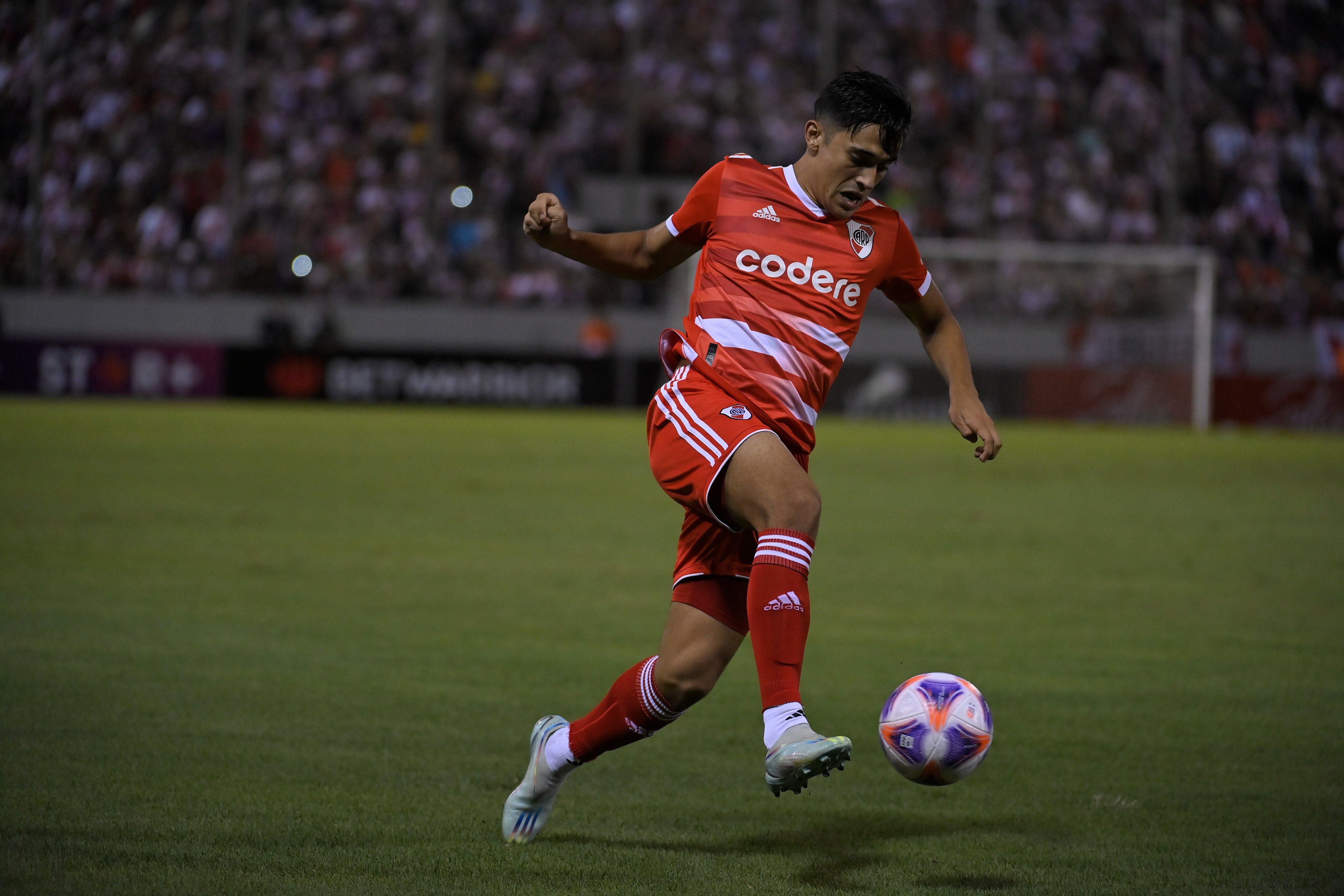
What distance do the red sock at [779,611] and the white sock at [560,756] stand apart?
75 centimetres

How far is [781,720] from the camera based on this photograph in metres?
→ 3.55

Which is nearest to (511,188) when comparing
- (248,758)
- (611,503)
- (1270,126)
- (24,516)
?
(1270,126)

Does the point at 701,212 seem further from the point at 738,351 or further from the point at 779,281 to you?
the point at 738,351

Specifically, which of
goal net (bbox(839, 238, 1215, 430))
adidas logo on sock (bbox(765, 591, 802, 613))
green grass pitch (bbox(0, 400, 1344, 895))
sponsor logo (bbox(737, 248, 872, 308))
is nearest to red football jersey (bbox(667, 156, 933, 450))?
sponsor logo (bbox(737, 248, 872, 308))

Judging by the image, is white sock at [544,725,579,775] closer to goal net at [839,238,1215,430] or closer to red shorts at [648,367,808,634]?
red shorts at [648,367,808,634]

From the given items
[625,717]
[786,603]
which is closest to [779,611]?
[786,603]

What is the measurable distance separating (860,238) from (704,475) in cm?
85

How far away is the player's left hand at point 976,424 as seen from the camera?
165 inches

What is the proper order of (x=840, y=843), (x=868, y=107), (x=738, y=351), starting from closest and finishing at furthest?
(x=868, y=107) < (x=738, y=351) < (x=840, y=843)

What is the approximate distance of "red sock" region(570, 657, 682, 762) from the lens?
13.4ft

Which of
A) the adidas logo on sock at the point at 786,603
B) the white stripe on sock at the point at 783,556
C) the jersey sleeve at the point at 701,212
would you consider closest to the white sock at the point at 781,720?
the adidas logo on sock at the point at 786,603

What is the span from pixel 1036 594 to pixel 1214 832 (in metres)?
4.79

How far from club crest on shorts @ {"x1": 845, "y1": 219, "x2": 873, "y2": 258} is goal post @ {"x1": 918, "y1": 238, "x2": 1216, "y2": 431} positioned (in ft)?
75.3

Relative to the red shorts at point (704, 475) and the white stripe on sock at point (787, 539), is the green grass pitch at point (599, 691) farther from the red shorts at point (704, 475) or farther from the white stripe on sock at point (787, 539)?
the white stripe on sock at point (787, 539)
